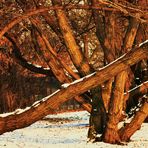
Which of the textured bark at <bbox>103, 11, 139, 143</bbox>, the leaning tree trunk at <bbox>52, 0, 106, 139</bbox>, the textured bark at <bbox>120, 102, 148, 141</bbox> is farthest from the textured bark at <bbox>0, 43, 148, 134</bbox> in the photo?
the leaning tree trunk at <bbox>52, 0, 106, 139</bbox>

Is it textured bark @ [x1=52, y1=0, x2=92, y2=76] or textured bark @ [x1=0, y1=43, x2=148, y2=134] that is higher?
textured bark @ [x1=52, y1=0, x2=92, y2=76]

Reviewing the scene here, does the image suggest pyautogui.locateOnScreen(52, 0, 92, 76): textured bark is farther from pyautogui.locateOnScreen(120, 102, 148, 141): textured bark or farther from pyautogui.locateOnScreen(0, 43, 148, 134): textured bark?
pyautogui.locateOnScreen(0, 43, 148, 134): textured bark

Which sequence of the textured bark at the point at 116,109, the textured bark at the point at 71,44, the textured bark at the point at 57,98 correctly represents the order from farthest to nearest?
the textured bark at the point at 71,44, the textured bark at the point at 116,109, the textured bark at the point at 57,98

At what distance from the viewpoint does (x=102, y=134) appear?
57.3 feet

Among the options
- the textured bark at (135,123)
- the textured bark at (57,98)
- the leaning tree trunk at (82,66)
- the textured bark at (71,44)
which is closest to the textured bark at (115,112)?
the textured bark at (135,123)

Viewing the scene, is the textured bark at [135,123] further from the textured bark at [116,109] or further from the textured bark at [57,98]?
the textured bark at [57,98]

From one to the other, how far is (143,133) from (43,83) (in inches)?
1161

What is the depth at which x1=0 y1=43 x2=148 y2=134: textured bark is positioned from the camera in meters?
8.48

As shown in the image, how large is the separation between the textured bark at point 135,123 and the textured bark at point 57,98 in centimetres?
849

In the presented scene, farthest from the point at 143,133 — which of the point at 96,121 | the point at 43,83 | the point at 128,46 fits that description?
the point at 43,83

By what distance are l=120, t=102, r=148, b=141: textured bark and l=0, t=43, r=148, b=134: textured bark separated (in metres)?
8.49

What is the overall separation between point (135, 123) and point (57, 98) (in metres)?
9.07

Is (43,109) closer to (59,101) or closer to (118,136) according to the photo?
(59,101)

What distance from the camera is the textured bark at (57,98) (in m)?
8.48
